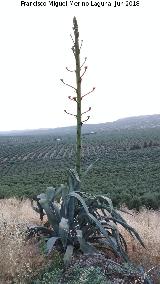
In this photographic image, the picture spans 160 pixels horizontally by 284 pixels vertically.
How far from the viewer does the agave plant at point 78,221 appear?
4812 millimetres

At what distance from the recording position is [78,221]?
5.20 meters

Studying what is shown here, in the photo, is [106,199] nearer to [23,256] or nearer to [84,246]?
[84,246]

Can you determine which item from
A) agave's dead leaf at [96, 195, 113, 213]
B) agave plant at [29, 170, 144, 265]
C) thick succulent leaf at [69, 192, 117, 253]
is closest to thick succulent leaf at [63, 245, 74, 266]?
agave plant at [29, 170, 144, 265]

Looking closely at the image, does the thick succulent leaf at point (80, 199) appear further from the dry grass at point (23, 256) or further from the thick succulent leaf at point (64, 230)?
the dry grass at point (23, 256)

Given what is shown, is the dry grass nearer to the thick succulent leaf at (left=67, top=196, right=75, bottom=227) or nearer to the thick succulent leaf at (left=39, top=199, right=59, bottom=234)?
the thick succulent leaf at (left=39, top=199, right=59, bottom=234)

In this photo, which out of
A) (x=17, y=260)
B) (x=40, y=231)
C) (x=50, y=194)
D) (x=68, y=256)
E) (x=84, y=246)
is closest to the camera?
(x=17, y=260)

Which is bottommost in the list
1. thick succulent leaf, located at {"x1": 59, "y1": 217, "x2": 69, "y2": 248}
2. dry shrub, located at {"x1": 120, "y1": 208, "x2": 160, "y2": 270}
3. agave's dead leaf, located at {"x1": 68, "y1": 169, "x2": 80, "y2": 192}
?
dry shrub, located at {"x1": 120, "y1": 208, "x2": 160, "y2": 270}

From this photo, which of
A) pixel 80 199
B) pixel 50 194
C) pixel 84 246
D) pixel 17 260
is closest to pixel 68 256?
pixel 84 246

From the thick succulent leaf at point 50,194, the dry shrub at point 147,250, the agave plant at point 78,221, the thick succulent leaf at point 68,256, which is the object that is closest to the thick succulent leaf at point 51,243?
the agave plant at point 78,221

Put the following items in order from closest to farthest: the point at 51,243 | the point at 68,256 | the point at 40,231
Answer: the point at 68,256, the point at 51,243, the point at 40,231

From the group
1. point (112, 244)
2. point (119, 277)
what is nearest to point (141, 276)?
point (119, 277)

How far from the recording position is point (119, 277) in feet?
14.2

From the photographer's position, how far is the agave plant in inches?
189

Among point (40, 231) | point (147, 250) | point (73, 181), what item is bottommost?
point (147, 250)
